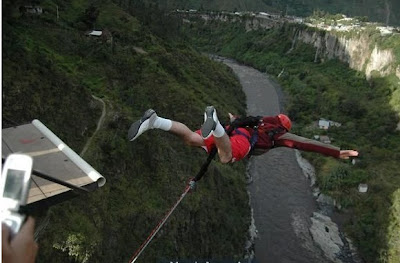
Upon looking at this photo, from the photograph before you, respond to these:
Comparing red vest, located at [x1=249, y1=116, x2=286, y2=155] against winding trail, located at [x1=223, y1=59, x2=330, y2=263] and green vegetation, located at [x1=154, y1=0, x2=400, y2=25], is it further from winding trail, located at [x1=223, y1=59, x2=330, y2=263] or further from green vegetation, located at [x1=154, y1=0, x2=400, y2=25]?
green vegetation, located at [x1=154, y1=0, x2=400, y2=25]

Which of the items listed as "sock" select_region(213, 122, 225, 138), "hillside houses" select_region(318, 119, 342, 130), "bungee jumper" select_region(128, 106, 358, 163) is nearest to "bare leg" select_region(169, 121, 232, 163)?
"bungee jumper" select_region(128, 106, 358, 163)

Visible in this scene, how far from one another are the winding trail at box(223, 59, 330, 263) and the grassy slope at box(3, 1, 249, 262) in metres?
1.69

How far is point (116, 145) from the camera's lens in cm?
2027

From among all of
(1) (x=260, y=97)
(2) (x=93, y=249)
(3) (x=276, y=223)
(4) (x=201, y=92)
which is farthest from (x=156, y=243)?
(1) (x=260, y=97)

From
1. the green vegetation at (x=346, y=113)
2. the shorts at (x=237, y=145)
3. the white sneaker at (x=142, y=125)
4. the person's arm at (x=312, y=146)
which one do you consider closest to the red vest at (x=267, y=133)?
the person's arm at (x=312, y=146)

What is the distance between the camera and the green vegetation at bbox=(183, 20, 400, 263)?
98.4 ft

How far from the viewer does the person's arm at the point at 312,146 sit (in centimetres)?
754

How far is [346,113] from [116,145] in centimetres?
3631

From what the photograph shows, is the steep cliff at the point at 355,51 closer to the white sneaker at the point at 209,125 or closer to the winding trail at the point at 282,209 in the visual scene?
the winding trail at the point at 282,209

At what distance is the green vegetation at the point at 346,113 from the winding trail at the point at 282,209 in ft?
7.66

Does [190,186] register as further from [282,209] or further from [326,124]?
[326,124]

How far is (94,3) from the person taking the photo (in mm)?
41750

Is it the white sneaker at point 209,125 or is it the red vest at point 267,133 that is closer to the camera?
the white sneaker at point 209,125

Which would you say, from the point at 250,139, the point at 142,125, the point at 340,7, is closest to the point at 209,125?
the point at 142,125
